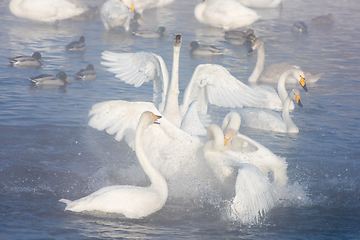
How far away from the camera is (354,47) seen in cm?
1655

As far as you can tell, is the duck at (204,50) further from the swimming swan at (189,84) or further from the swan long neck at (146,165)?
the swan long neck at (146,165)

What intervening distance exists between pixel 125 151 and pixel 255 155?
8.63ft

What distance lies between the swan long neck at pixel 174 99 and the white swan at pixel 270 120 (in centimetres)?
176

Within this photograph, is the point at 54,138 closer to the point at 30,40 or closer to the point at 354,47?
the point at 30,40

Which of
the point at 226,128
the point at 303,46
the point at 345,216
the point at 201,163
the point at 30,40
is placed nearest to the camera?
the point at 345,216

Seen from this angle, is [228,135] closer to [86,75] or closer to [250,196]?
[250,196]

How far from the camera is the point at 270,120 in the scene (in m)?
9.13

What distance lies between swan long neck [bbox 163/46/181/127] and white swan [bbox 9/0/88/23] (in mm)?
11228

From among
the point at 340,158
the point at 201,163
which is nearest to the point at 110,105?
the point at 201,163

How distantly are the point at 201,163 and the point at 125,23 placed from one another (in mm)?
12622

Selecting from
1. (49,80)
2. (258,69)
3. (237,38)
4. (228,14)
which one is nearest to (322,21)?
(228,14)

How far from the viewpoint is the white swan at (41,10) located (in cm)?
1744

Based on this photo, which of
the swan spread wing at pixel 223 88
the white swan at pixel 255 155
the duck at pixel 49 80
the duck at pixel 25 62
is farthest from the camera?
the duck at pixel 25 62

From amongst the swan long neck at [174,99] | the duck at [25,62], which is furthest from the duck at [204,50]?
the swan long neck at [174,99]
